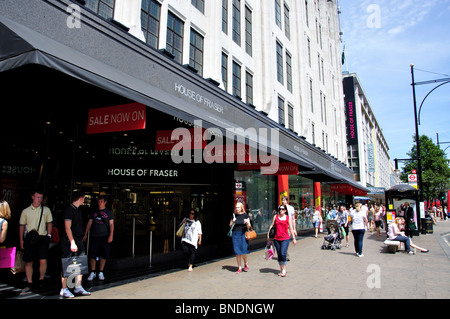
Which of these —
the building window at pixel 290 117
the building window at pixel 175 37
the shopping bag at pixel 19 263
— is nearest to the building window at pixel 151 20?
the building window at pixel 175 37

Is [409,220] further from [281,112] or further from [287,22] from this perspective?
[287,22]

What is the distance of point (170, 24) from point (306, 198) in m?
16.0

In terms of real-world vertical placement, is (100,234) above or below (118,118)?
below

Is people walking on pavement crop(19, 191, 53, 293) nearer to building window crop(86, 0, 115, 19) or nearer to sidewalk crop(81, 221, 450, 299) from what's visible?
sidewalk crop(81, 221, 450, 299)

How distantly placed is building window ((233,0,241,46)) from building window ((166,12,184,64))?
4.38m

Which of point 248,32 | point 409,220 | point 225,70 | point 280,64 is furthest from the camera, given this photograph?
point 280,64

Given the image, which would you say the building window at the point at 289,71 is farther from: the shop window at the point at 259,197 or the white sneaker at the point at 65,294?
the white sneaker at the point at 65,294

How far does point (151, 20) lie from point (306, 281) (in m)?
8.91

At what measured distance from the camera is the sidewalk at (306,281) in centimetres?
580

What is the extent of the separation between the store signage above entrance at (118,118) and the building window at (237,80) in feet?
27.7

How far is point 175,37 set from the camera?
10875 mm

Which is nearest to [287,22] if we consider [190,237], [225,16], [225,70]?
[225,16]
